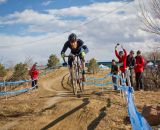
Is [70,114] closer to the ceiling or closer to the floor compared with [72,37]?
closer to the floor

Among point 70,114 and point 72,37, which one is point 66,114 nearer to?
point 70,114

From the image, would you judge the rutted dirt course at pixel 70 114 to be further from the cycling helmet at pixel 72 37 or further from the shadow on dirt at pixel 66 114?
the cycling helmet at pixel 72 37

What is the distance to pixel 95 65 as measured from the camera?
4816cm

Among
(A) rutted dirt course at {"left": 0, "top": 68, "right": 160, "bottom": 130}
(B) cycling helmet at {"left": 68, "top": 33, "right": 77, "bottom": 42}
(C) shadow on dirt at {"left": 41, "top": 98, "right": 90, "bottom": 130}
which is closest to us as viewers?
(A) rutted dirt course at {"left": 0, "top": 68, "right": 160, "bottom": 130}

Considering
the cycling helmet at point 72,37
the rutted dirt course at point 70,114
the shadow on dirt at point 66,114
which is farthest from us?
the cycling helmet at point 72,37

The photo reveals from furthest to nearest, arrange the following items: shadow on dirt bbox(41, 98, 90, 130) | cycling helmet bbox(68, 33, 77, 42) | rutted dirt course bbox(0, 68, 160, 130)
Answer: cycling helmet bbox(68, 33, 77, 42), shadow on dirt bbox(41, 98, 90, 130), rutted dirt course bbox(0, 68, 160, 130)

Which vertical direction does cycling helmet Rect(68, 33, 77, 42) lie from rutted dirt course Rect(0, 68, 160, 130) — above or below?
above

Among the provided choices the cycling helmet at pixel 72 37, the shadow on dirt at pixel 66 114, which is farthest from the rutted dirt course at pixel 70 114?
the cycling helmet at pixel 72 37

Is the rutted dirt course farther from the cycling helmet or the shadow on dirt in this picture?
the cycling helmet

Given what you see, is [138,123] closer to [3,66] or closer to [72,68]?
[72,68]

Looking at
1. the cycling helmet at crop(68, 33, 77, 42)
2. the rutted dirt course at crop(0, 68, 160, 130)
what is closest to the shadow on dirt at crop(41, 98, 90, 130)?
the rutted dirt course at crop(0, 68, 160, 130)

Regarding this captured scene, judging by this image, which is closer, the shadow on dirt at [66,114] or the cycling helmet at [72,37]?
the shadow on dirt at [66,114]

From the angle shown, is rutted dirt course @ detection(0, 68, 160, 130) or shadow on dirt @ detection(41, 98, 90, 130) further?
shadow on dirt @ detection(41, 98, 90, 130)

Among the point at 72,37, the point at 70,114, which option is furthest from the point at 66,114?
the point at 72,37
